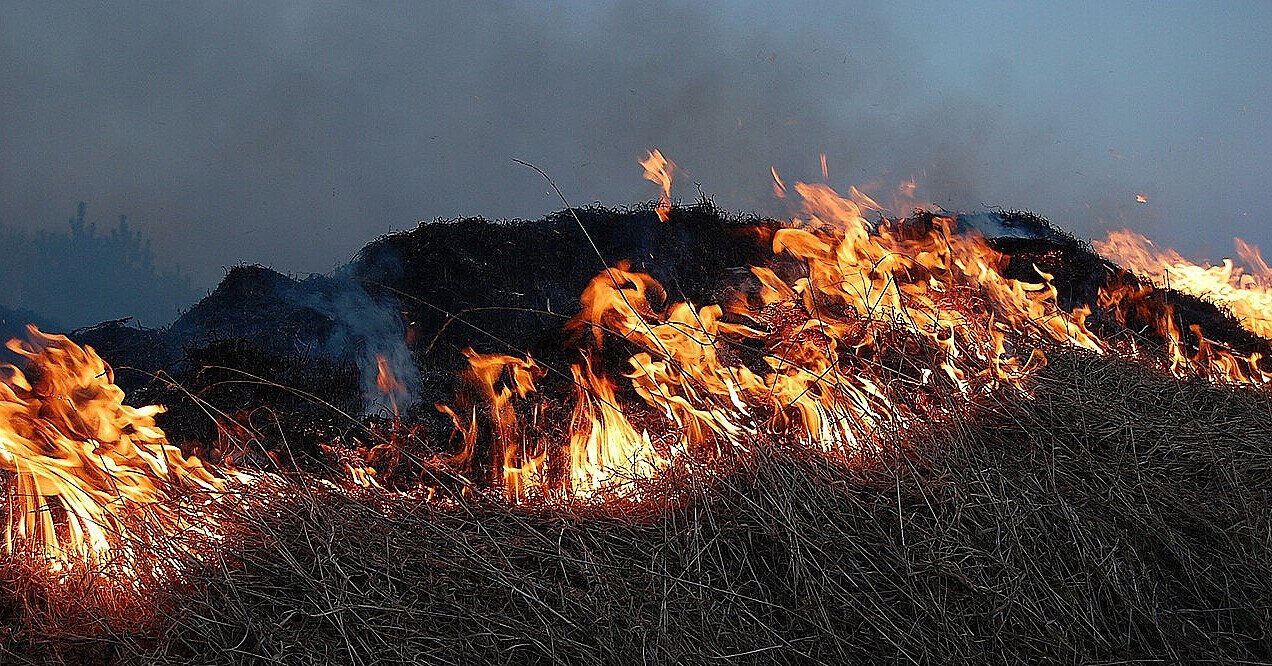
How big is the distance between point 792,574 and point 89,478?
7.69 ft

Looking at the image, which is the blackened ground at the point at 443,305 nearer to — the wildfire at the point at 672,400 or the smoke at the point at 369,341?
the smoke at the point at 369,341

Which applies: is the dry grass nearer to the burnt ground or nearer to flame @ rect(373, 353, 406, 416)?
the burnt ground

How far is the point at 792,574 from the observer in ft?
8.08

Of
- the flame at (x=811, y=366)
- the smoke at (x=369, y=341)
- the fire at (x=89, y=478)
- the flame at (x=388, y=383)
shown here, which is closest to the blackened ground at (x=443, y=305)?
the smoke at (x=369, y=341)

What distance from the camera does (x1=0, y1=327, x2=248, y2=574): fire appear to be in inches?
110

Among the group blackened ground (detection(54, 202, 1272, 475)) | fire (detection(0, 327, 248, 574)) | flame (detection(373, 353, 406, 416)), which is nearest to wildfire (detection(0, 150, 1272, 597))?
fire (detection(0, 327, 248, 574))

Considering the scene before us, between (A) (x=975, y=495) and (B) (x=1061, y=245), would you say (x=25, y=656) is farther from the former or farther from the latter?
(B) (x=1061, y=245)

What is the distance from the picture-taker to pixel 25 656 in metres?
2.62

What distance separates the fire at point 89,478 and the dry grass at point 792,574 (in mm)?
249

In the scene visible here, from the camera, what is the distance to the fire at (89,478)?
2791 mm

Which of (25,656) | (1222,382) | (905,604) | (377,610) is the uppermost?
(1222,382)

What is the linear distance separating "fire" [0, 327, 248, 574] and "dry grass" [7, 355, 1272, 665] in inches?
9.8

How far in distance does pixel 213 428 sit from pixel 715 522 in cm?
479

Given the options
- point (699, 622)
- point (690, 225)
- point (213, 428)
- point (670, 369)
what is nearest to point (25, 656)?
point (699, 622)
